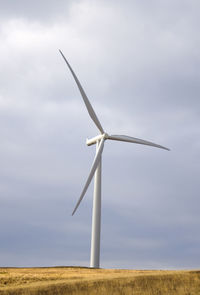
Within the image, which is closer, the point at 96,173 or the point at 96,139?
the point at 96,173

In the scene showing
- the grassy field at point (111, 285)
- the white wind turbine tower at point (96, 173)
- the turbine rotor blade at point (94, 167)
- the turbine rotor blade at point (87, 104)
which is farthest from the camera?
the turbine rotor blade at point (87, 104)

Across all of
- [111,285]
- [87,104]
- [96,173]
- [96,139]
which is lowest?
[111,285]

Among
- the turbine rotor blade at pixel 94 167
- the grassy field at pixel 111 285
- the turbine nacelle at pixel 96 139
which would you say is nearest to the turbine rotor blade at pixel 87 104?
the turbine nacelle at pixel 96 139

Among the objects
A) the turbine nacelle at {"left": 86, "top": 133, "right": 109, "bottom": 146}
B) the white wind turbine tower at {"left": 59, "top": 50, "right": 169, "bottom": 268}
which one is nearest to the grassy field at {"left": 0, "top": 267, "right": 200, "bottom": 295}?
the white wind turbine tower at {"left": 59, "top": 50, "right": 169, "bottom": 268}

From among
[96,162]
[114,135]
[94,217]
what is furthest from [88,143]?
[94,217]

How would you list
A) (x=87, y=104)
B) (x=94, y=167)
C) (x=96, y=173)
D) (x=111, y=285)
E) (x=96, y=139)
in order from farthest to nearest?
(x=96, y=139) < (x=87, y=104) < (x=96, y=173) < (x=94, y=167) < (x=111, y=285)

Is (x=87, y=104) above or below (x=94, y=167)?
above

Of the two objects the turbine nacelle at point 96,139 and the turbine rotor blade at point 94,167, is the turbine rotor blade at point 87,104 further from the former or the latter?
the turbine rotor blade at point 94,167

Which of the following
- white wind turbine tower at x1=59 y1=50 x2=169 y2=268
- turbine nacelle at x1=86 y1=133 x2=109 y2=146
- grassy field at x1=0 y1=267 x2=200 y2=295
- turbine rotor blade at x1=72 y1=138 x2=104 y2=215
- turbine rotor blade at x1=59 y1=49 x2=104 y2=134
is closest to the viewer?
grassy field at x1=0 y1=267 x2=200 y2=295

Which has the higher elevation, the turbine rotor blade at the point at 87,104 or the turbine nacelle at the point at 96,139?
the turbine rotor blade at the point at 87,104

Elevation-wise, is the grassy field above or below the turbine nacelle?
below

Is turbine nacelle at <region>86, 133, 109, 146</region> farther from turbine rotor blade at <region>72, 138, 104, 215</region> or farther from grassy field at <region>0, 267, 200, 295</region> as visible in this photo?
grassy field at <region>0, 267, 200, 295</region>

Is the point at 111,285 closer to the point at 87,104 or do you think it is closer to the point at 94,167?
the point at 94,167

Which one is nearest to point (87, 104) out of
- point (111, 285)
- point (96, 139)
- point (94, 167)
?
point (96, 139)
